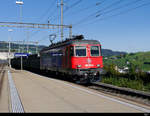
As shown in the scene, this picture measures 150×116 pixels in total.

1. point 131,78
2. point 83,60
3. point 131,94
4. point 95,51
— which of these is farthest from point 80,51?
point 131,94

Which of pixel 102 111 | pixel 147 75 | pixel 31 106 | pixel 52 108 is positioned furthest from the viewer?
pixel 147 75

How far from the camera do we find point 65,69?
16938 mm

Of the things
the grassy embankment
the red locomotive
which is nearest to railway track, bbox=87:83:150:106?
the grassy embankment

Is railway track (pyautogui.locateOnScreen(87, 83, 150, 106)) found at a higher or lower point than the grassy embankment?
lower

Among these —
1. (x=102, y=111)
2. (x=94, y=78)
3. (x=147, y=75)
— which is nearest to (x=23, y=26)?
(x=94, y=78)

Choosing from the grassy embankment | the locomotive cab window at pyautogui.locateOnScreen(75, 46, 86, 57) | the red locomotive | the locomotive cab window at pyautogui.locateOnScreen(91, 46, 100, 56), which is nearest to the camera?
the grassy embankment

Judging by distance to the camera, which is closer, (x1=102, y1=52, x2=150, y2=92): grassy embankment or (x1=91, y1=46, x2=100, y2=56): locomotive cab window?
(x1=102, y1=52, x2=150, y2=92): grassy embankment

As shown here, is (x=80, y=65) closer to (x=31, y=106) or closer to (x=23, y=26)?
(x=31, y=106)

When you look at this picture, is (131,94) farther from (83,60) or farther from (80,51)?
(80,51)

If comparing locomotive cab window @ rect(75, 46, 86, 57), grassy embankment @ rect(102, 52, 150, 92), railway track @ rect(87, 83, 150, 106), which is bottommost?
railway track @ rect(87, 83, 150, 106)

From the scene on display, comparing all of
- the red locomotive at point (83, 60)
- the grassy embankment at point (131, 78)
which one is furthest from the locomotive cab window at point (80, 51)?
the grassy embankment at point (131, 78)

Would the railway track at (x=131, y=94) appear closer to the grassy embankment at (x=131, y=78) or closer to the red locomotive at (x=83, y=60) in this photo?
the grassy embankment at (x=131, y=78)

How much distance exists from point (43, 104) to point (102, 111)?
2.47 metres

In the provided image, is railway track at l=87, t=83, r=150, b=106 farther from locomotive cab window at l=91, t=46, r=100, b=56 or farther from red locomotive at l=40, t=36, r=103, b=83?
locomotive cab window at l=91, t=46, r=100, b=56
